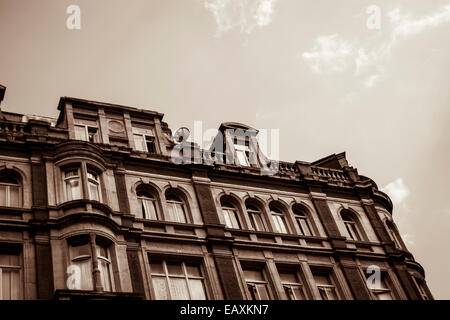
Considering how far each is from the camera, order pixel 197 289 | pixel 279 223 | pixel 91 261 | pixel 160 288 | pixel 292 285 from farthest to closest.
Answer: pixel 279 223 → pixel 292 285 → pixel 197 289 → pixel 160 288 → pixel 91 261

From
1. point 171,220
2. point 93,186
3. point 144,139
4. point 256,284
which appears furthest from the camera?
point 144,139

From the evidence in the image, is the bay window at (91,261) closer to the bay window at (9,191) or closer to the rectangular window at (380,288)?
the bay window at (9,191)

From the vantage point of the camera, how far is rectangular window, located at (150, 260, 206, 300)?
894 inches

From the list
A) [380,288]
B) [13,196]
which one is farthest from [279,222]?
[13,196]

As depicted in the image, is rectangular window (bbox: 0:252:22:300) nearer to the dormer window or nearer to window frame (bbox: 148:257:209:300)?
the dormer window

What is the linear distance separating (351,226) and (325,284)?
16.2 ft

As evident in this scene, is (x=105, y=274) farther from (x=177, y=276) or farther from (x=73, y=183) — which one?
(x=73, y=183)

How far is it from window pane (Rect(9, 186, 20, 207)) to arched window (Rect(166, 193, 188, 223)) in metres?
6.25

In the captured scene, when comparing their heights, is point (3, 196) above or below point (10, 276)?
above

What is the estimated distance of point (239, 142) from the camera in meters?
31.7

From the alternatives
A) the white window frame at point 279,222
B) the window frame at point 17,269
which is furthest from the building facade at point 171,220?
the white window frame at point 279,222

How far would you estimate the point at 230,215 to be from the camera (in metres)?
27.6

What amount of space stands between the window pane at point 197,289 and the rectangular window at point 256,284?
2.07 m

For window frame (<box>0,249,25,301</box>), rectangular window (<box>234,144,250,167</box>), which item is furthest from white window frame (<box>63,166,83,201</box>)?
rectangular window (<box>234,144,250,167</box>)
